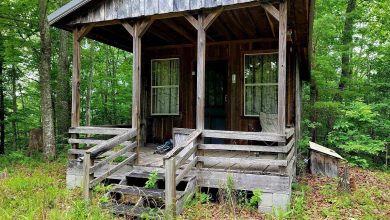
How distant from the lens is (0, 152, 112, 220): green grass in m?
3.67

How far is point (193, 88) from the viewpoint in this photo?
25.5ft

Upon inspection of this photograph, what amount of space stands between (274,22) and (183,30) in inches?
80.4

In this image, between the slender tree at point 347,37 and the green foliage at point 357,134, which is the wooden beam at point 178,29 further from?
the slender tree at point 347,37

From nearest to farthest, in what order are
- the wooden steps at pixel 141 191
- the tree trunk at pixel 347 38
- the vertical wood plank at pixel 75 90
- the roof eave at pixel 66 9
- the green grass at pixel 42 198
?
the green grass at pixel 42 198, the wooden steps at pixel 141 191, the roof eave at pixel 66 9, the vertical wood plank at pixel 75 90, the tree trunk at pixel 347 38

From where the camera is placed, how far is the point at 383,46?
1231cm

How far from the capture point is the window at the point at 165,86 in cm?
797

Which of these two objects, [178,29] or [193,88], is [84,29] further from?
[193,88]

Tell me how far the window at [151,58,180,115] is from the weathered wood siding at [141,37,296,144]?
0.45ft

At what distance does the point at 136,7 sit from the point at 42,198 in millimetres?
3655

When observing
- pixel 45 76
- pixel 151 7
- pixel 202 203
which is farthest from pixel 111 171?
pixel 45 76

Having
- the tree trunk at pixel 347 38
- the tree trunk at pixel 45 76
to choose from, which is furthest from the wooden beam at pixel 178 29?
the tree trunk at pixel 347 38

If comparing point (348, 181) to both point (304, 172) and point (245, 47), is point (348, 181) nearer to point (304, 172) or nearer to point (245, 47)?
point (304, 172)

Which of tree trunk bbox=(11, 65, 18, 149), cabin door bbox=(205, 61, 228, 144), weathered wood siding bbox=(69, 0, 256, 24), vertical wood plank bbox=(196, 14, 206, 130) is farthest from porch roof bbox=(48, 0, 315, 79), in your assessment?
tree trunk bbox=(11, 65, 18, 149)

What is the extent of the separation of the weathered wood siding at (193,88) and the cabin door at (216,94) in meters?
0.26
